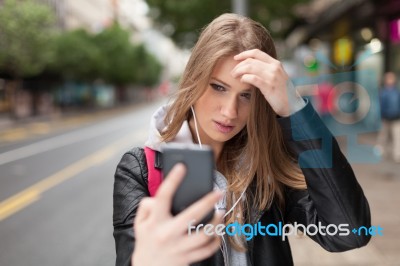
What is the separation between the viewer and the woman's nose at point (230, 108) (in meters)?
1.14

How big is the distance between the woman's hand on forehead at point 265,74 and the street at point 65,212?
0.73 meters

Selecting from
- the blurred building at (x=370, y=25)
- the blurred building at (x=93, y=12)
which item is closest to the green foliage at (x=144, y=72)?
the blurred building at (x=93, y=12)

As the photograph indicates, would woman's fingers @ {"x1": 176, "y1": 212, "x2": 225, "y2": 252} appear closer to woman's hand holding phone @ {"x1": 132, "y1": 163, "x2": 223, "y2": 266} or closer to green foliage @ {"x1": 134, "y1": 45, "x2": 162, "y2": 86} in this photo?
woman's hand holding phone @ {"x1": 132, "y1": 163, "x2": 223, "y2": 266}

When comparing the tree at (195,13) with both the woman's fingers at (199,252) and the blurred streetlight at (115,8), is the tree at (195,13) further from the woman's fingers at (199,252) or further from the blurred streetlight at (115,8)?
the woman's fingers at (199,252)

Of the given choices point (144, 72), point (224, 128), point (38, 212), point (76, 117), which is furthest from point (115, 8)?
point (144, 72)

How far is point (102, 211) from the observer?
3.78m

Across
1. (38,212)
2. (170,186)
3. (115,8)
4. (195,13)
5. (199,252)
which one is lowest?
(38,212)

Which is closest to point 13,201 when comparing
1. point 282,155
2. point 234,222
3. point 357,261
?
point 234,222

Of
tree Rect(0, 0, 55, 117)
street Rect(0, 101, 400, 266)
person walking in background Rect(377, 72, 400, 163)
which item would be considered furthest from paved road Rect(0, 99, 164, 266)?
person walking in background Rect(377, 72, 400, 163)

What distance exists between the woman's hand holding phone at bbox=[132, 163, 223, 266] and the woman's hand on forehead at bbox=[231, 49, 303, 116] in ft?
1.04

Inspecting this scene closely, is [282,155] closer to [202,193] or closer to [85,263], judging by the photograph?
[202,193]

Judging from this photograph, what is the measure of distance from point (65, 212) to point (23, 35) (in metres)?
1.65

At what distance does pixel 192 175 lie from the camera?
0.78m

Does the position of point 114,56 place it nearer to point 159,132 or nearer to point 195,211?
point 159,132
